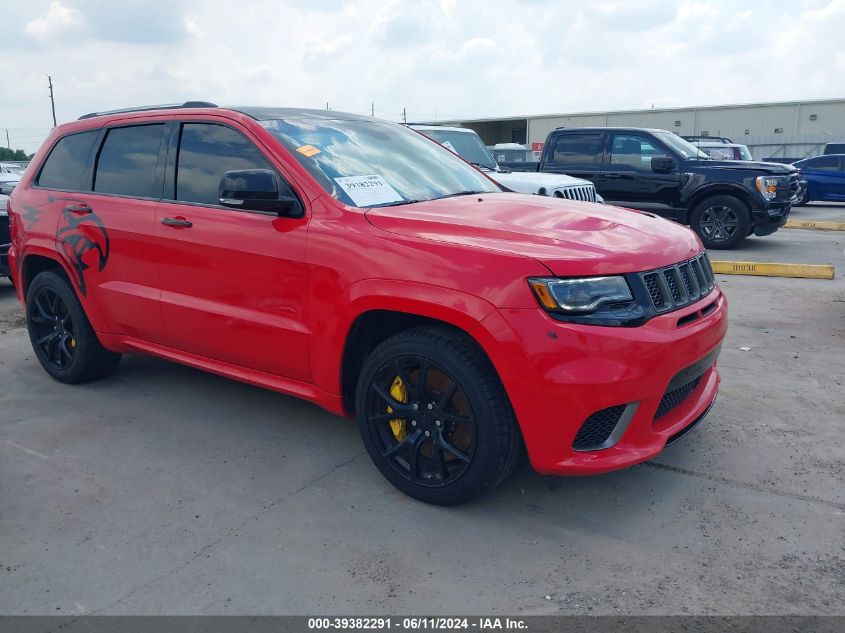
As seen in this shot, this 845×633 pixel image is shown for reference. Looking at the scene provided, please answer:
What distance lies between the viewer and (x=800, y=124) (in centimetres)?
3347

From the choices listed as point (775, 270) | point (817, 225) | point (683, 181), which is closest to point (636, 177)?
point (683, 181)

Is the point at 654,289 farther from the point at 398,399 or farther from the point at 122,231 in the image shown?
the point at 122,231

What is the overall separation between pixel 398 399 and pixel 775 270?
275 inches

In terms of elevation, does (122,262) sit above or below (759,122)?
below

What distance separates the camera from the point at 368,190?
376 cm

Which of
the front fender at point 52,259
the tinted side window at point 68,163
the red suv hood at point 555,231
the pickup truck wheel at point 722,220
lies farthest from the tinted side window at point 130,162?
the pickup truck wheel at point 722,220

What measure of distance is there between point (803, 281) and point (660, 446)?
6310 millimetres

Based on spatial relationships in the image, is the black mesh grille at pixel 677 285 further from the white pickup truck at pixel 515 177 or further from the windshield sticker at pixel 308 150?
the white pickup truck at pixel 515 177

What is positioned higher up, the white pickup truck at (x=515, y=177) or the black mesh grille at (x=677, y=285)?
the white pickup truck at (x=515, y=177)

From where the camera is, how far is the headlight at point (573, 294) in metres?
2.97

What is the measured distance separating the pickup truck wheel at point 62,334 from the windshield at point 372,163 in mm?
2028

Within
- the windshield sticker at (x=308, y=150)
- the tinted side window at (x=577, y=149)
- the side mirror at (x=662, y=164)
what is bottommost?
the side mirror at (x=662, y=164)
